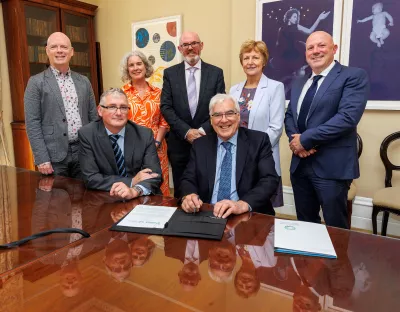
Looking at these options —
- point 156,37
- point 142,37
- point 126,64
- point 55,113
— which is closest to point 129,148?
point 55,113

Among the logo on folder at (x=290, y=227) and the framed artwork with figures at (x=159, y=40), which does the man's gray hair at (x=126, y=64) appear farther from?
the logo on folder at (x=290, y=227)

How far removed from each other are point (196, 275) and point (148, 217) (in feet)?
1.55

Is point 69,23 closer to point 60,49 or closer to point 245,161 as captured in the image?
point 60,49

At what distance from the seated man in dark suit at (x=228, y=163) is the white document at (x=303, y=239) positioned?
41 cm

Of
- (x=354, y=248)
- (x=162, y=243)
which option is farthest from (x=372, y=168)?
(x=162, y=243)

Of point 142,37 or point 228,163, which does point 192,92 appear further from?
point 142,37

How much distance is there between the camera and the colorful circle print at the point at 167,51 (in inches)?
158

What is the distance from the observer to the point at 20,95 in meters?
3.84

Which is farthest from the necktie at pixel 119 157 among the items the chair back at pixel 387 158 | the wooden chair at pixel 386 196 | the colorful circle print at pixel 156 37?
the colorful circle print at pixel 156 37

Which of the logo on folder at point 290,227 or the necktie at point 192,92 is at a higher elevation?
the necktie at point 192,92

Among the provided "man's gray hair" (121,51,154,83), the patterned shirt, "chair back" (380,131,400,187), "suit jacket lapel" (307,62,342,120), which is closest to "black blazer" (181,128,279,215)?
"suit jacket lapel" (307,62,342,120)

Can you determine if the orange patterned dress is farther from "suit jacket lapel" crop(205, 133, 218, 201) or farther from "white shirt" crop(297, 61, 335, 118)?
"white shirt" crop(297, 61, 335, 118)

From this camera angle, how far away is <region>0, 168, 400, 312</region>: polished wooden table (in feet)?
2.75

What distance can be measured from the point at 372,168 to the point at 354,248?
2.19 m
